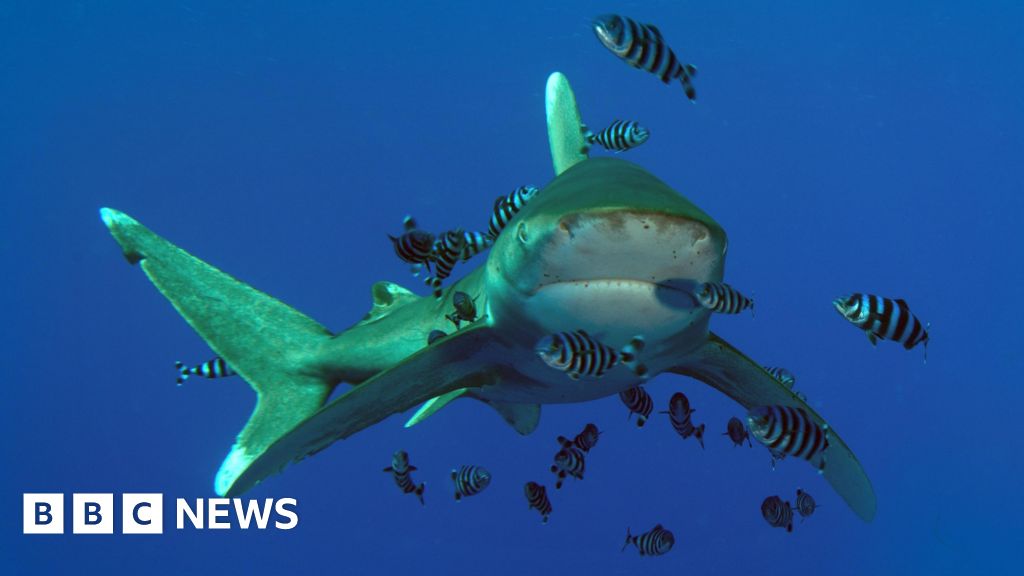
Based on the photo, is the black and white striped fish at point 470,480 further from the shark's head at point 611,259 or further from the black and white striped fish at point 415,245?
the shark's head at point 611,259

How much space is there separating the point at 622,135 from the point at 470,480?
3.38 m

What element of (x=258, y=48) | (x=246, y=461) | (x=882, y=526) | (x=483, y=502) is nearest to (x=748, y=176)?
(x=882, y=526)

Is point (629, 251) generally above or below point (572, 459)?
below

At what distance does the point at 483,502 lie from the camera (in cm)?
3147

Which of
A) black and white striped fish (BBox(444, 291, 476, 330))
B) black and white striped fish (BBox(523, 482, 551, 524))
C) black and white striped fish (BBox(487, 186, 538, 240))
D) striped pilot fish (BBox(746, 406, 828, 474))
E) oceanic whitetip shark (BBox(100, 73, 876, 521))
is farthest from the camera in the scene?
black and white striped fish (BBox(523, 482, 551, 524))

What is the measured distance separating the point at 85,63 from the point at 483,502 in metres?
28.9

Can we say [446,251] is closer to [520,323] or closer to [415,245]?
[415,245]

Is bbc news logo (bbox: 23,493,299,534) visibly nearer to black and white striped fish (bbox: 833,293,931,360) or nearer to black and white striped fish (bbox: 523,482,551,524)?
black and white striped fish (bbox: 523,482,551,524)

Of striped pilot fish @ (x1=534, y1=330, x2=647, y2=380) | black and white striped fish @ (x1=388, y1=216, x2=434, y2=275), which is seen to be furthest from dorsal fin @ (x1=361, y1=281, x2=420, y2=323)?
striped pilot fish @ (x1=534, y1=330, x2=647, y2=380)

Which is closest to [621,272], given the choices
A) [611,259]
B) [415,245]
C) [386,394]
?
[611,259]

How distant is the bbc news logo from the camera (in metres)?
27.2

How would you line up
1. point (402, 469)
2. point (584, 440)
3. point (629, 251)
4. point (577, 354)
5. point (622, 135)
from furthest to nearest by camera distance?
point (402, 469) → point (622, 135) → point (584, 440) → point (577, 354) → point (629, 251)

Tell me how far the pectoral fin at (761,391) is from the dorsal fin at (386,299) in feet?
8.04

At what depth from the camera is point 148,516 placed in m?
29.1
